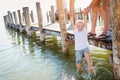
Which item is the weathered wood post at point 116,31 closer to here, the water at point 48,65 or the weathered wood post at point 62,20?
the water at point 48,65

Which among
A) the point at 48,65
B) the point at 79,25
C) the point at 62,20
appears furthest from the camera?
the point at 62,20

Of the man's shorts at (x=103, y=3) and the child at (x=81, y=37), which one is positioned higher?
the man's shorts at (x=103, y=3)

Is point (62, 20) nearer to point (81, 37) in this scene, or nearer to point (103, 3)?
point (103, 3)

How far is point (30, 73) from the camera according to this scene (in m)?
9.37

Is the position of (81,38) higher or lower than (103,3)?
lower

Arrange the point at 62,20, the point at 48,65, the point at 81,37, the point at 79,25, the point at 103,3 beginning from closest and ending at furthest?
the point at 79,25, the point at 81,37, the point at 103,3, the point at 48,65, the point at 62,20

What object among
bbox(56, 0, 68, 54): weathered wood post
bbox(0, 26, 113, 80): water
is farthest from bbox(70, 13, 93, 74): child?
bbox(56, 0, 68, 54): weathered wood post

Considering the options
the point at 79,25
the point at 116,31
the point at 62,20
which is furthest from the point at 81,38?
the point at 62,20

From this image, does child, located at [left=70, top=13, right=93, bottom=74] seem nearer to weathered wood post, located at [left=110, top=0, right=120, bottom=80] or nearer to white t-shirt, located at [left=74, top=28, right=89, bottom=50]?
white t-shirt, located at [left=74, top=28, right=89, bottom=50]

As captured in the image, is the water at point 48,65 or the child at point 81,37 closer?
the child at point 81,37

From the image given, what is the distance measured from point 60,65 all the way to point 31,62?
158 cm

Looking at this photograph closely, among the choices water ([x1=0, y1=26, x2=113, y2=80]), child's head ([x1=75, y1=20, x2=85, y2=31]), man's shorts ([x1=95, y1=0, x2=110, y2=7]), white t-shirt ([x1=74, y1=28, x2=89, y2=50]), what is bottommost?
water ([x1=0, y1=26, x2=113, y2=80])

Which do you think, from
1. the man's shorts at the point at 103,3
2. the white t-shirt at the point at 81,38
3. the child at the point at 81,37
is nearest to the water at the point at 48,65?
the child at the point at 81,37

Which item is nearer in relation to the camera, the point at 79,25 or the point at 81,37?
the point at 79,25
